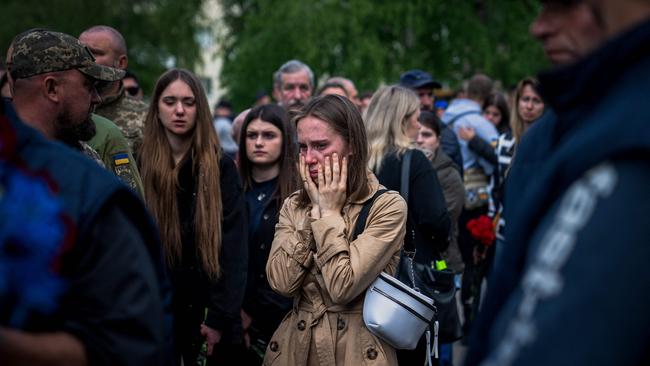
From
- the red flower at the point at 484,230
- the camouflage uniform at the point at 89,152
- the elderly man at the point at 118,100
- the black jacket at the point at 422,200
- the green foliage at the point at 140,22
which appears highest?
the green foliage at the point at 140,22

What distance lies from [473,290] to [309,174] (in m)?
4.93

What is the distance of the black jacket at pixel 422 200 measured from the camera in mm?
6270

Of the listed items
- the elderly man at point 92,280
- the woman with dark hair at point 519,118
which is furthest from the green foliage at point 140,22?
the elderly man at point 92,280

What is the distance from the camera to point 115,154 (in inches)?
204

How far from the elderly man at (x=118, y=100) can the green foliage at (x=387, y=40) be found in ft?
39.3

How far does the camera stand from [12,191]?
1987mm

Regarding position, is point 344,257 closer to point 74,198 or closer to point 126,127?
point 74,198

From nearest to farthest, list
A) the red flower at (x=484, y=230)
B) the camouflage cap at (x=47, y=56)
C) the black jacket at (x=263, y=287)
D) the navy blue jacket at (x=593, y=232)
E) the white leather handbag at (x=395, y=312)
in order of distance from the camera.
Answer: the navy blue jacket at (x=593, y=232)
the camouflage cap at (x=47, y=56)
the white leather handbag at (x=395, y=312)
the black jacket at (x=263, y=287)
the red flower at (x=484, y=230)

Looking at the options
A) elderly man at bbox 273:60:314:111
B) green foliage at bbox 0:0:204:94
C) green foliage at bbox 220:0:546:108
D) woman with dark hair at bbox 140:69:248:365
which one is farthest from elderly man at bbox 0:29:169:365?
green foliage at bbox 0:0:204:94

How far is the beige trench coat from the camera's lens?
4434mm

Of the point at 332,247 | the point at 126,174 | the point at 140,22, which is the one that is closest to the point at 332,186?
the point at 332,247

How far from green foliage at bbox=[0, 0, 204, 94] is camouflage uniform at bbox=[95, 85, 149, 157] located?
23.6m

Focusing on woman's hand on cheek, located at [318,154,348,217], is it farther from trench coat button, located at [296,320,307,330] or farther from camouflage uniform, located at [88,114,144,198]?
camouflage uniform, located at [88,114,144,198]

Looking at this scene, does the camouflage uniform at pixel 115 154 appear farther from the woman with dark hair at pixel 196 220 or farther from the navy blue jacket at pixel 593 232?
the navy blue jacket at pixel 593 232
